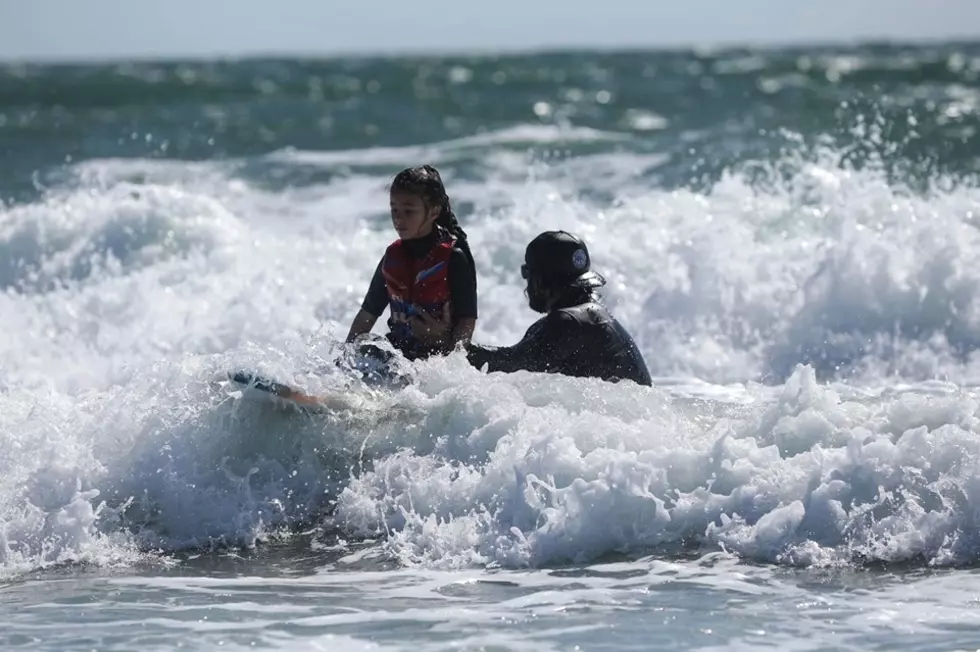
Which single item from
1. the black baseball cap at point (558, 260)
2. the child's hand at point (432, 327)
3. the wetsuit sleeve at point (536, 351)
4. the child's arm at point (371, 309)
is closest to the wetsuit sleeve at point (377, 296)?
the child's arm at point (371, 309)

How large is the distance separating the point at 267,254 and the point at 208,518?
Result: 6.18 meters

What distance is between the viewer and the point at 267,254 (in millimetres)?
12148

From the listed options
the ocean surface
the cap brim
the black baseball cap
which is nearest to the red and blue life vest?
the ocean surface

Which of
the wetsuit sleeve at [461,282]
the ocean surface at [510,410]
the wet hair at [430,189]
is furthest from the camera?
the wetsuit sleeve at [461,282]

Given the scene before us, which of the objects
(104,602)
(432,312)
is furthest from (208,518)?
(432,312)

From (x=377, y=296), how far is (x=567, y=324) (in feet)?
3.06

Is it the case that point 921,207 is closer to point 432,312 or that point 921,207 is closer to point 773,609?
point 432,312

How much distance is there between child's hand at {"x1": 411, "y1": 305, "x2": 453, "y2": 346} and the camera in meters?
6.32

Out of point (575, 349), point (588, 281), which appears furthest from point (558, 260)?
point (575, 349)

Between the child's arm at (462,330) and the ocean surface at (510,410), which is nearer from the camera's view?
the ocean surface at (510,410)

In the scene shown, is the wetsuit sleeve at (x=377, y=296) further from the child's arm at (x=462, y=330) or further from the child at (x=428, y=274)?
the child's arm at (x=462, y=330)

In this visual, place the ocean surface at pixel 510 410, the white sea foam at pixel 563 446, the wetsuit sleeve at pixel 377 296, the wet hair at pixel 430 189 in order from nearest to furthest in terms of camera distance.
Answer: the ocean surface at pixel 510 410 < the white sea foam at pixel 563 446 < the wet hair at pixel 430 189 < the wetsuit sleeve at pixel 377 296

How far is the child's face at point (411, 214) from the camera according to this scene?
20.4 ft

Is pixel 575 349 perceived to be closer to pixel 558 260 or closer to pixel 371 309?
pixel 558 260
